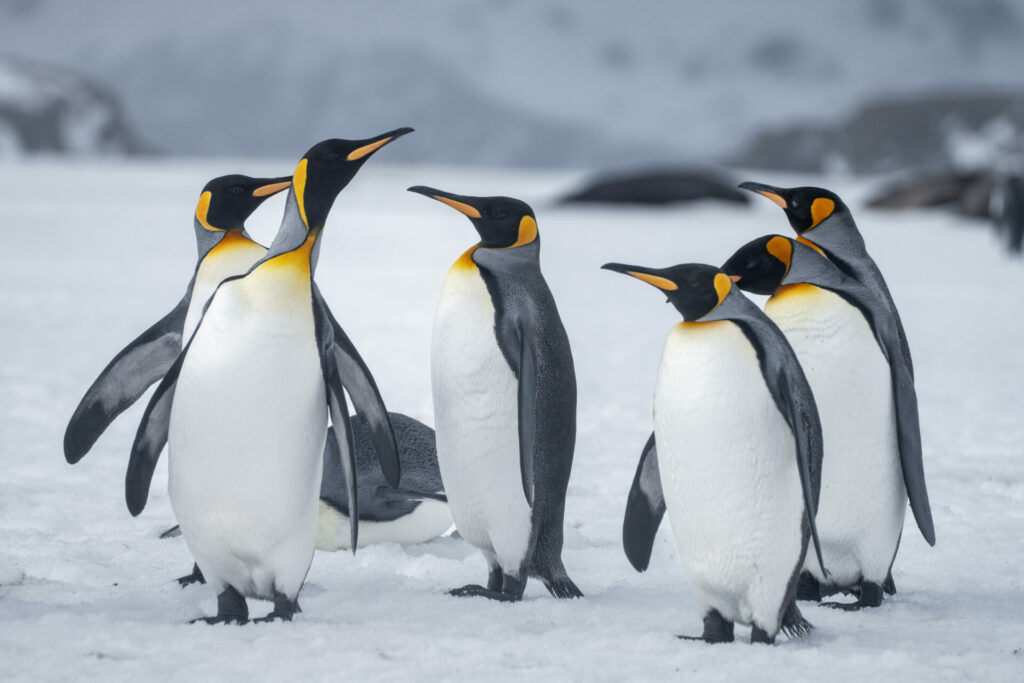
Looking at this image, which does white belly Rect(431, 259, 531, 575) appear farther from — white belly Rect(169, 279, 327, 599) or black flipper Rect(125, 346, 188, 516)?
black flipper Rect(125, 346, 188, 516)

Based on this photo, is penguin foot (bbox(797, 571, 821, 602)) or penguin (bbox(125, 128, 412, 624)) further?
penguin foot (bbox(797, 571, 821, 602))

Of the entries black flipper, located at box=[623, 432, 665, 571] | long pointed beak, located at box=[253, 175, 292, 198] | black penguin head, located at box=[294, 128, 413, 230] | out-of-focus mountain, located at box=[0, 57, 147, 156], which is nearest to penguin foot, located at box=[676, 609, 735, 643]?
black flipper, located at box=[623, 432, 665, 571]

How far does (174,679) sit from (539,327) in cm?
116

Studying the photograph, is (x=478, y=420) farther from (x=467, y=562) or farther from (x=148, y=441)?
(x=148, y=441)

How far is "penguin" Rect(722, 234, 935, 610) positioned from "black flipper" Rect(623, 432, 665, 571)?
0.40 metres

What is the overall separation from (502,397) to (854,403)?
32.6 inches

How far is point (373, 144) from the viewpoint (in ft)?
7.91

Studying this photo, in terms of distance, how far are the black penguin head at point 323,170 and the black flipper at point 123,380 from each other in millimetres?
538

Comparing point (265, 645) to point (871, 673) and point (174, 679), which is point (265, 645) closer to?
point (174, 679)

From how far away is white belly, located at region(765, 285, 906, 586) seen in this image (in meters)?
2.58

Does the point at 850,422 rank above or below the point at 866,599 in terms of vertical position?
above

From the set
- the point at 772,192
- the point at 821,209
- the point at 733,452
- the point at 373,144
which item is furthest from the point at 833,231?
the point at 373,144

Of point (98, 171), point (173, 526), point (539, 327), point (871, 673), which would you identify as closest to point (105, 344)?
point (173, 526)

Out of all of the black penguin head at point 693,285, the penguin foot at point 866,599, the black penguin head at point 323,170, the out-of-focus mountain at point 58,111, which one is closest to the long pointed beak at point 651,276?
the black penguin head at point 693,285
